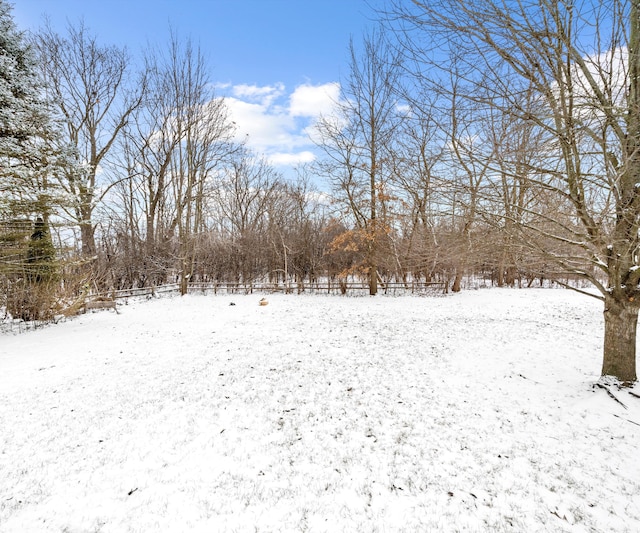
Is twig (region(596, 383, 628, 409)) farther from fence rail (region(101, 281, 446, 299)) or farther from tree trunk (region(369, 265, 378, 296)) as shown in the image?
fence rail (region(101, 281, 446, 299))

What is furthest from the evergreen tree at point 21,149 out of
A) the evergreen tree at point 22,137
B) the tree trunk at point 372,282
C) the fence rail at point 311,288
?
the tree trunk at point 372,282

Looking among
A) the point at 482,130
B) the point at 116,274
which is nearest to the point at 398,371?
the point at 482,130

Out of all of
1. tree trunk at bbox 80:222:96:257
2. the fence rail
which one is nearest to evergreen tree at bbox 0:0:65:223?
tree trunk at bbox 80:222:96:257

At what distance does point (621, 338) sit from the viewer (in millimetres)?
4551

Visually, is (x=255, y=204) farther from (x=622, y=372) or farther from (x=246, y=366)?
(x=622, y=372)

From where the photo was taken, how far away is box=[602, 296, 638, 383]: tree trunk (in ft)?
14.5

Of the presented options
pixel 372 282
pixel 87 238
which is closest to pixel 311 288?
pixel 372 282

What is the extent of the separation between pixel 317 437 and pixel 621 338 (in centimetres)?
480

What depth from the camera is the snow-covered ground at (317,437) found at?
268 centimetres

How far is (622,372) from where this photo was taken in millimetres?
4602

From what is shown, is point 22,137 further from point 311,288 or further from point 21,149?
point 311,288

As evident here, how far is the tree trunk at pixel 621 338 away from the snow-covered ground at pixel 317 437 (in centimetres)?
37

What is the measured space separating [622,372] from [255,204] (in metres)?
28.4

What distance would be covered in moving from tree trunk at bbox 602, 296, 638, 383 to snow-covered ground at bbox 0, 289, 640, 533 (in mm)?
368
